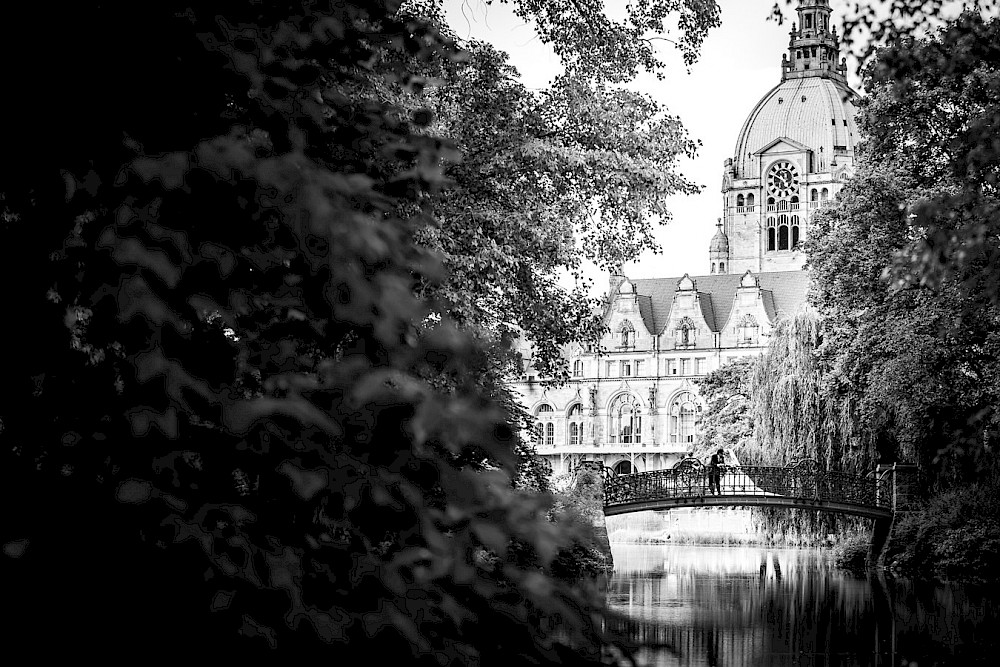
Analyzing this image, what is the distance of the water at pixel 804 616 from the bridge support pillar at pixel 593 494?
2.88ft

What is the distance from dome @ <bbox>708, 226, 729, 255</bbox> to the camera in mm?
95312

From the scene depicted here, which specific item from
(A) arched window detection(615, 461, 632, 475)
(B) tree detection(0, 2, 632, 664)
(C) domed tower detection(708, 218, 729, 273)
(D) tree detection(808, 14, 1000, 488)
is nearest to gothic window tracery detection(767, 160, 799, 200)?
(C) domed tower detection(708, 218, 729, 273)

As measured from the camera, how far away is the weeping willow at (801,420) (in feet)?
95.5

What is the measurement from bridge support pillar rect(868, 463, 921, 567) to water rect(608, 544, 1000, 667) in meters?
1.15

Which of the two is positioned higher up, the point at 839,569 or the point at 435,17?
the point at 435,17

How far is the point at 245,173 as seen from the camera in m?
2.22

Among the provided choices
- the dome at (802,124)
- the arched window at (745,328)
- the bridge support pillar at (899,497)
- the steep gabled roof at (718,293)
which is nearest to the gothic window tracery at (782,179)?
the dome at (802,124)

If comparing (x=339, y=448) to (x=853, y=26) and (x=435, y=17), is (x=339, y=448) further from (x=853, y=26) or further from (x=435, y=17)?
(x=435, y=17)

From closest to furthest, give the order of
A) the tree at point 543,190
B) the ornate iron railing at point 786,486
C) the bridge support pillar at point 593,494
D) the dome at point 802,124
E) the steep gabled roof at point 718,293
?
the tree at point 543,190, the bridge support pillar at point 593,494, the ornate iron railing at point 786,486, the steep gabled roof at point 718,293, the dome at point 802,124

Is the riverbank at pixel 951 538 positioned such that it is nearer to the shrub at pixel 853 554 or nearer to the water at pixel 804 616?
the water at pixel 804 616

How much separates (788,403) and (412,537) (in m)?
28.6

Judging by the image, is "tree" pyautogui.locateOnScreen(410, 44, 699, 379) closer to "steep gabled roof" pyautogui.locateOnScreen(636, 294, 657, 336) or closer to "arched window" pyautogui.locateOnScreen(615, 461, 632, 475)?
"steep gabled roof" pyautogui.locateOnScreen(636, 294, 657, 336)

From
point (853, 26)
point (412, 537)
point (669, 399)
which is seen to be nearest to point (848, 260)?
point (853, 26)

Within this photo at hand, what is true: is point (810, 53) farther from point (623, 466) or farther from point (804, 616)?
point (804, 616)
